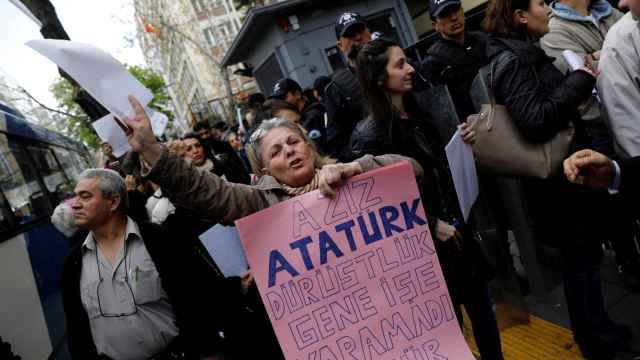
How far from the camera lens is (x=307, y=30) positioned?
11.7 meters

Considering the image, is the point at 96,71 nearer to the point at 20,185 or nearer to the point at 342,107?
the point at 342,107

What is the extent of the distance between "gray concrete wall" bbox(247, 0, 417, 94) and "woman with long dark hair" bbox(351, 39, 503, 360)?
29.8ft

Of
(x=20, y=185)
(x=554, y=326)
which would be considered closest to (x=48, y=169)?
(x=20, y=185)

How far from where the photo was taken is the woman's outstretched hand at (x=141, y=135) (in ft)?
5.95

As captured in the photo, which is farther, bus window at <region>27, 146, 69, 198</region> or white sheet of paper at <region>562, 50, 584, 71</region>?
bus window at <region>27, 146, 69, 198</region>

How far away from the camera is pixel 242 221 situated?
5.40 feet

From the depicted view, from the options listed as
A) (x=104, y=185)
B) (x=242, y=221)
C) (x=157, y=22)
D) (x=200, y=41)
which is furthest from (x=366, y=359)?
(x=200, y=41)

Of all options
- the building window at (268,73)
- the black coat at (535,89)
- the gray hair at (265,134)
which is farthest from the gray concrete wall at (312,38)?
the gray hair at (265,134)

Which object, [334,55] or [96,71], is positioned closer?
[96,71]

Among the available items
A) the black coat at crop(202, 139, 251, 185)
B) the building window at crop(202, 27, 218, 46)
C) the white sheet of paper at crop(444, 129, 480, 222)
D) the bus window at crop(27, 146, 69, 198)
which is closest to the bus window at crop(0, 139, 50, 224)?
the bus window at crop(27, 146, 69, 198)

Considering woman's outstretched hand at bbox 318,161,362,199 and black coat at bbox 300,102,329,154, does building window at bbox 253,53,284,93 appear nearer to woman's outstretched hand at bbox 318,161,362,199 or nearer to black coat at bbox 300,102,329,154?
black coat at bbox 300,102,329,154

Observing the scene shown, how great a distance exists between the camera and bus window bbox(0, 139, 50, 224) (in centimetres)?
472

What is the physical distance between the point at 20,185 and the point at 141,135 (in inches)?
169

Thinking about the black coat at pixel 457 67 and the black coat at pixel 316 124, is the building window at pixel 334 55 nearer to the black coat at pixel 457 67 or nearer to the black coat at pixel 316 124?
the black coat at pixel 316 124
